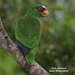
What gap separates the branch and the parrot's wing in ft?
0.29

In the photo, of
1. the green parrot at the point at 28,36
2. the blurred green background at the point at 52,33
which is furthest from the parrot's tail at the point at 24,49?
the blurred green background at the point at 52,33

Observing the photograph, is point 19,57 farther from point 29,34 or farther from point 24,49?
point 29,34

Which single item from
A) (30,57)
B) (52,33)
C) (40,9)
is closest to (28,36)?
(30,57)

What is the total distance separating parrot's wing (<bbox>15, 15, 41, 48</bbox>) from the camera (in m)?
2.02

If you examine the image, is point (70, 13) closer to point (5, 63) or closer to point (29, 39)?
point (29, 39)

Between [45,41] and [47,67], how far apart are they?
450 millimetres

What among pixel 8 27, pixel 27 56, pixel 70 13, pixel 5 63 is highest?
pixel 5 63

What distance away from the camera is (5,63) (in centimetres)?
130

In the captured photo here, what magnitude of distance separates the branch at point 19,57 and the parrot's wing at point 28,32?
0.29ft

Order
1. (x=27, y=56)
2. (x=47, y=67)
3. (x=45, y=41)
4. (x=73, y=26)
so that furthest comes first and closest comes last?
1. (x=73, y=26)
2. (x=45, y=41)
3. (x=47, y=67)
4. (x=27, y=56)

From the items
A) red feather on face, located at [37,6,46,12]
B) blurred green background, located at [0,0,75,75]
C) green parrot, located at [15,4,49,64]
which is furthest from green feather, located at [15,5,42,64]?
blurred green background, located at [0,0,75,75]

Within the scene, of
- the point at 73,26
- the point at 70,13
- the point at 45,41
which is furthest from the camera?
the point at 70,13

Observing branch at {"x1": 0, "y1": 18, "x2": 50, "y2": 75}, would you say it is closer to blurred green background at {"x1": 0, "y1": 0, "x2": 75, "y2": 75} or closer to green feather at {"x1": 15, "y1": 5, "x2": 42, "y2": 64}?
green feather at {"x1": 15, "y1": 5, "x2": 42, "y2": 64}

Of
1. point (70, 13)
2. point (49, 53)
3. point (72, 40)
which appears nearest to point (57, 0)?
point (70, 13)
